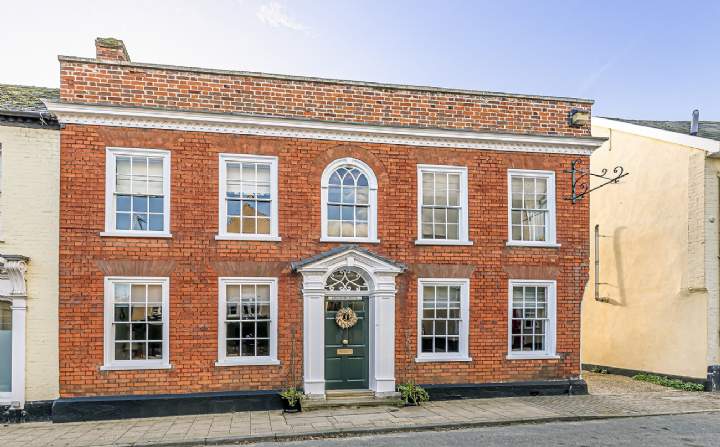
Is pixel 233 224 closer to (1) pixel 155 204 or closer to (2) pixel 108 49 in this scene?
(1) pixel 155 204

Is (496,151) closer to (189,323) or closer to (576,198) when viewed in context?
(576,198)

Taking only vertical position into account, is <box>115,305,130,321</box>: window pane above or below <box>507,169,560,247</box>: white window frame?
below

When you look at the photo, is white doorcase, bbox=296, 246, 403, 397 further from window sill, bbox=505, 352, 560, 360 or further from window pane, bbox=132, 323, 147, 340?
window pane, bbox=132, 323, 147, 340

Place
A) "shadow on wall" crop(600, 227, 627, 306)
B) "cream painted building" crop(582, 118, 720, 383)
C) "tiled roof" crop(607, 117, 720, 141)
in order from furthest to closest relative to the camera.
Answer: "shadow on wall" crop(600, 227, 627, 306), "tiled roof" crop(607, 117, 720, 141), "cream painted building" crop(582, 118, 720, 383)

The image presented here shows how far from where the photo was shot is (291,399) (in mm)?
11453

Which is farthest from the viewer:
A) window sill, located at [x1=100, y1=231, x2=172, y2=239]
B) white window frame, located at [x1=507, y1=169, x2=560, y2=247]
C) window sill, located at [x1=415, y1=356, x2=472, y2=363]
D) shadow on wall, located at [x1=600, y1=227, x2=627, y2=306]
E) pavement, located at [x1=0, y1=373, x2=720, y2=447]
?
shadow on wall, located at [x1=600, y1=227, x2=627, y2=306]

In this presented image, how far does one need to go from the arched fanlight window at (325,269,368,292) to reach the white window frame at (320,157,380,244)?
742 mm

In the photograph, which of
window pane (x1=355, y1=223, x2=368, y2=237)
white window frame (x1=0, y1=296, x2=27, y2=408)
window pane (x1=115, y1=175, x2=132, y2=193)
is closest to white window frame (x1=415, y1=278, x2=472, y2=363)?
window pane (x1=355, y1=223, x2=368, y2=237)

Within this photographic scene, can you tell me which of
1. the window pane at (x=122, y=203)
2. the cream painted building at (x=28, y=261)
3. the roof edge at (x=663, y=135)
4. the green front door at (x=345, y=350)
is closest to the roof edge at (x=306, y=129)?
the cream painted building at (x=28, y=261)

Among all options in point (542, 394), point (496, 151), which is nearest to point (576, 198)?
point (496, 151)

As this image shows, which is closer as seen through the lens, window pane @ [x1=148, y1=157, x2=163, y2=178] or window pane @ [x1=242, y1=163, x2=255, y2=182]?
window pane @ [x1=148, y1=157, x2=163, y2=178]

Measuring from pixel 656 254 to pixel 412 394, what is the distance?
28.3 feet

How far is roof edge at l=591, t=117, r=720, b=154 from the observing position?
549 inches

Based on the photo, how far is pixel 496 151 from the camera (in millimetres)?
13180
